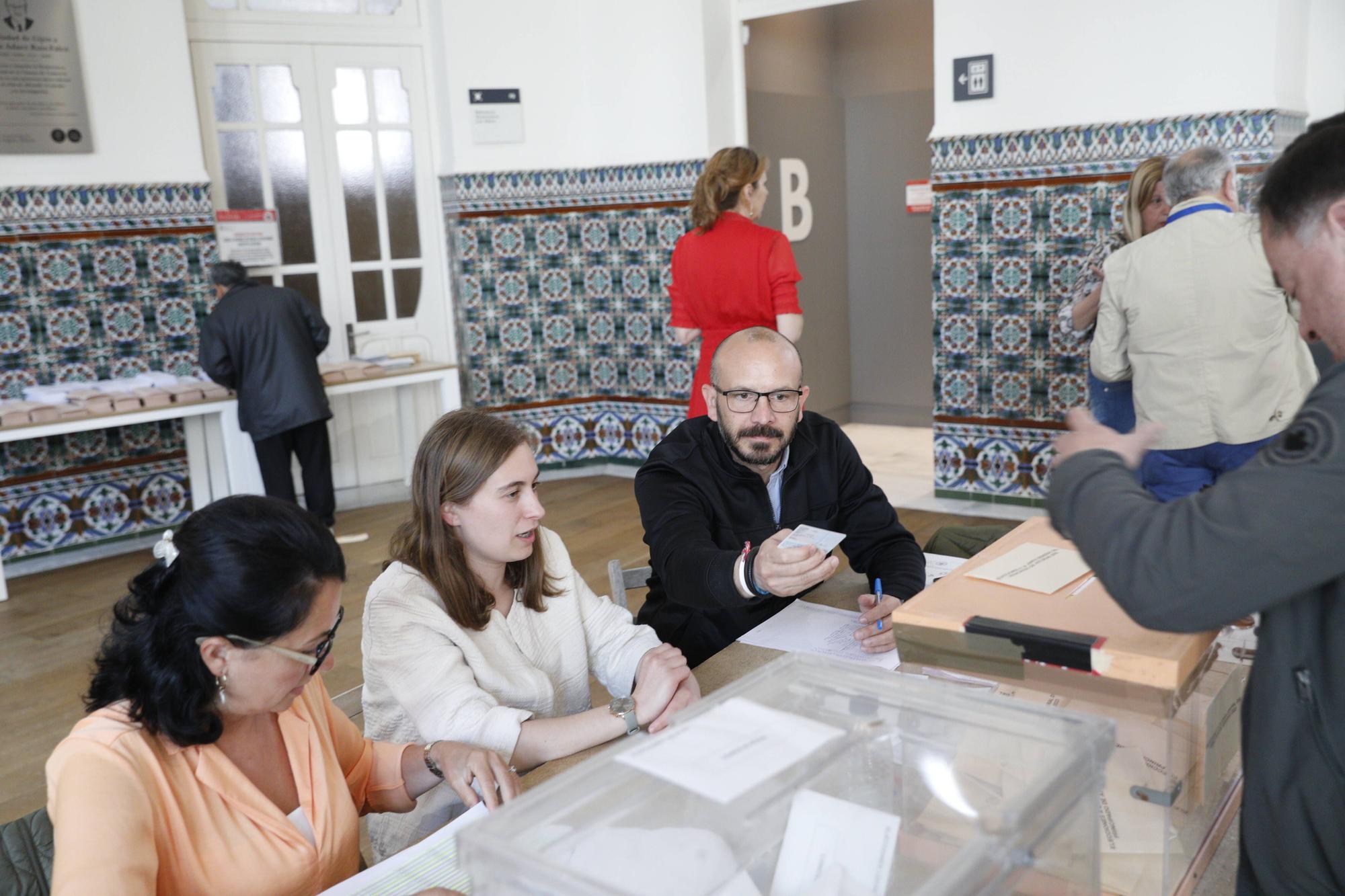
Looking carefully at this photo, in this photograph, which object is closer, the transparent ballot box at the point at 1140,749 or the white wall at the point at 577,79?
the transparent ballot box at the point at 1140,749

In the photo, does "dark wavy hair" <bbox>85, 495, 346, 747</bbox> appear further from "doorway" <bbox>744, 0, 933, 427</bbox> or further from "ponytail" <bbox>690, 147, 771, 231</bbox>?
"doorway" <bbox>744, 0, 933, 427</bbox>

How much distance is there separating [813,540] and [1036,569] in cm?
59

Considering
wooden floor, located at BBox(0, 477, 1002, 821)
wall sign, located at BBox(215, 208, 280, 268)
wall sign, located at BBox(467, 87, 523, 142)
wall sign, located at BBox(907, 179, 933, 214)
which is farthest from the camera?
wall sign, located at BBox(907, 179, 933, 214)

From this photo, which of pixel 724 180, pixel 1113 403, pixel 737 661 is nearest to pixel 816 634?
pixel 737 661

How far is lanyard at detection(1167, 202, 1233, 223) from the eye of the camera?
3613mm

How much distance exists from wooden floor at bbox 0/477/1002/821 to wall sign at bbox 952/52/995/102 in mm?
2248

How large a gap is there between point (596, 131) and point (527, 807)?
6785 mm

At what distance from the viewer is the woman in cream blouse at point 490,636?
6.68 feet

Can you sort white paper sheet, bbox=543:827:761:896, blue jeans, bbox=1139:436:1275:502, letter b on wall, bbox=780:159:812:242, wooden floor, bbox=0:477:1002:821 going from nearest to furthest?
white paper sheet, bbox=543:827:761:896
blue jeans, bbox=1139:436:1275:502
wooden floor, bbox=0:477:1002:821
letter b on wall, bbox=780:159:812:242

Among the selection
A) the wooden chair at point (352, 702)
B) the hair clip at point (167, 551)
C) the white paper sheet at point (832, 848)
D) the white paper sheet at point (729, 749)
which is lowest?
the wooden chair at point (352, 702)

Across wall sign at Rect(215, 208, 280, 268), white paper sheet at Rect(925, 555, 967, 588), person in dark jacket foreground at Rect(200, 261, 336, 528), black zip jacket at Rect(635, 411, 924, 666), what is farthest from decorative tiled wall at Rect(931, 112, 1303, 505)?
wall sign at Rect(215, 208, 280, 268)

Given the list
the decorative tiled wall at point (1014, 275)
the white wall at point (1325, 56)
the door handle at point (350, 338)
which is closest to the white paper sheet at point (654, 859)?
the decorative tiled wall at point (1014, 275)

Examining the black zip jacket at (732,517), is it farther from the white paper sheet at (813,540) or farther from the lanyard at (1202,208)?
the lanyard at (1202,208)

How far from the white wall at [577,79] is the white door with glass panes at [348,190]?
35cm
